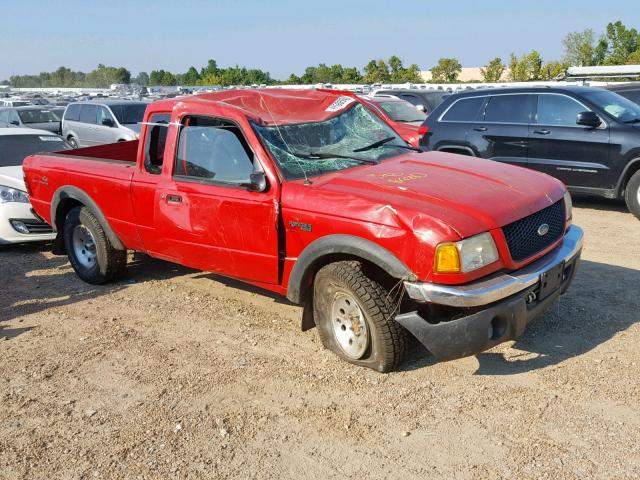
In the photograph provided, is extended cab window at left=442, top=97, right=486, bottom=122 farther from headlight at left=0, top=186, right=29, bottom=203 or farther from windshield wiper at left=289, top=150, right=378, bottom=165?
headlight at left=0, top=186, right=29, bottom=203

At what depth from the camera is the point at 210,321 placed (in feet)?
17.4

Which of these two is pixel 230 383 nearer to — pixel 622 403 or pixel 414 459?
pixel 414 459

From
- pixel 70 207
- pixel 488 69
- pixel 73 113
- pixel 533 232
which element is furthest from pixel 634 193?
pixel 488 69

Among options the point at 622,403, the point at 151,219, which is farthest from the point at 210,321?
the point at 622,403

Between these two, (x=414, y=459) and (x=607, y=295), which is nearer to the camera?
(x=414, y=459)

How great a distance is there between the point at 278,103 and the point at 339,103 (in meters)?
0.54

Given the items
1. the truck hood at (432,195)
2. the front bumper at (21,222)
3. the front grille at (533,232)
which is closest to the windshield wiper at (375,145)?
the truck hood at (432,195)

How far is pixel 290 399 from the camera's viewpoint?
3947 mm

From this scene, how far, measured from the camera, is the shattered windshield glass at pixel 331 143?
4.55 m

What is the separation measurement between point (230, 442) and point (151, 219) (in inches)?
96.5

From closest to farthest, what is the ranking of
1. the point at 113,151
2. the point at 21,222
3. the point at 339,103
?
the point at 339,103 → the point at 113,151 → the point at 21,222

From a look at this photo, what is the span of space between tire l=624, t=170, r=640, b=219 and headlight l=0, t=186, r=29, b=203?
7.76 meters

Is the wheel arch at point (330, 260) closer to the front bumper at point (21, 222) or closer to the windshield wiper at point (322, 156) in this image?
the windshield wiper at point (322, 156)

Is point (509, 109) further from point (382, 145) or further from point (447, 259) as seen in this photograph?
point (447, 259)
